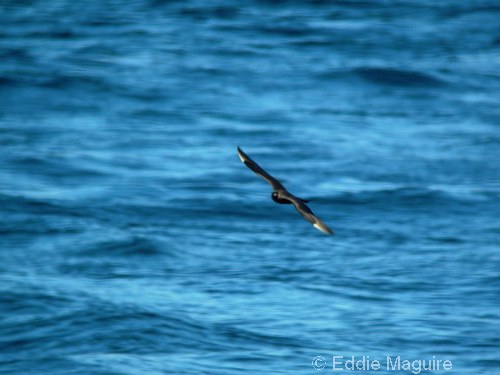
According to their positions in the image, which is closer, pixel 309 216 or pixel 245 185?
pixel 309 216

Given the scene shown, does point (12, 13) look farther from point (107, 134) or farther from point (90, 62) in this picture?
point (107, 134)

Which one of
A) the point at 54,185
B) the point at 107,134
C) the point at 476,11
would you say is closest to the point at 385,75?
the point at 476,11

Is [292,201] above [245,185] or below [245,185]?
above

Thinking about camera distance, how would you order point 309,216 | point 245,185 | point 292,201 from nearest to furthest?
point 309,216 < point 292,201 < point 245,185

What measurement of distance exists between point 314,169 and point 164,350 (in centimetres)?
531

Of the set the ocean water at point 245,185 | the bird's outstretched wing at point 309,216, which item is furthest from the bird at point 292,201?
the ocean water at point 245,185

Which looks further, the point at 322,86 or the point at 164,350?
the point at 322,86

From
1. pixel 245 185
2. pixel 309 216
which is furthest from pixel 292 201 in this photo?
pixel 245 185

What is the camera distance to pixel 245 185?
14969mm

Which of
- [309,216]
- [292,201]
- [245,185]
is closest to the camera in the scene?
[309,216]

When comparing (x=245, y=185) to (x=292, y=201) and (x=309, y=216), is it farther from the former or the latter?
(x=309, y=216)

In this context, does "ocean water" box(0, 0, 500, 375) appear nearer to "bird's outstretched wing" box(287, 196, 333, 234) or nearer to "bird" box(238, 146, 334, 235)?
"bird" box(238, 146, 334, 235)

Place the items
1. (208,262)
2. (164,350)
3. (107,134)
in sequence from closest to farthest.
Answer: (164,350) → (208,262) → (107,134)

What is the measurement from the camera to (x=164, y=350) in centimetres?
1061
